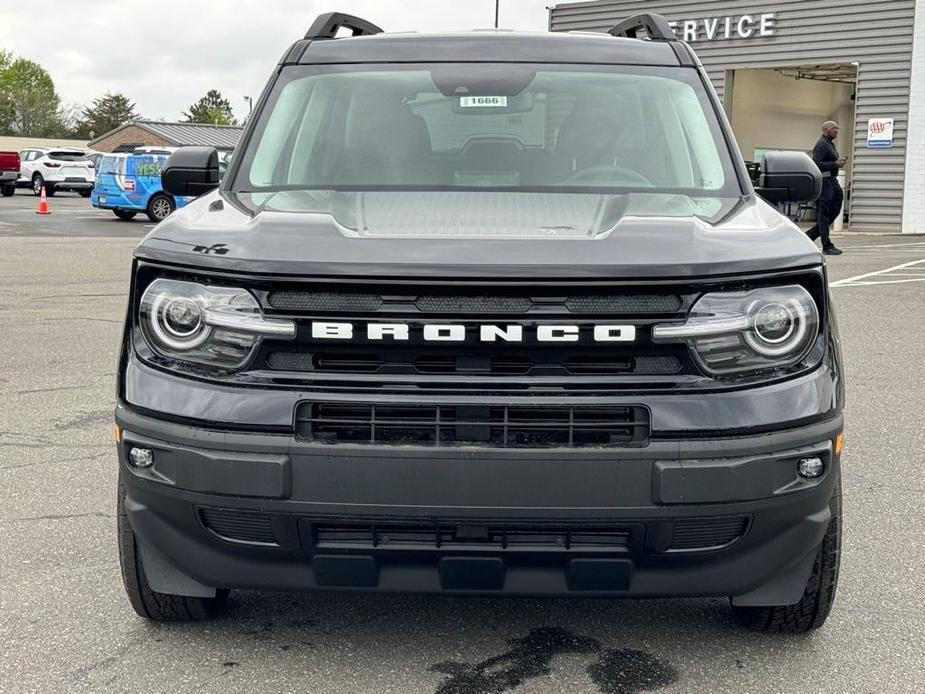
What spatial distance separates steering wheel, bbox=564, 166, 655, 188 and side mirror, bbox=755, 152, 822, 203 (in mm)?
521

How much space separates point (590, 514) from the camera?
2777 millimetres

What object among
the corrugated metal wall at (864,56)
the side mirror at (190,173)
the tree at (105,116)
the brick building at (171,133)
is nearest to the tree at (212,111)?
the tree at (105,116)

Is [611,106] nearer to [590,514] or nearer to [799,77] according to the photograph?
[590,514]

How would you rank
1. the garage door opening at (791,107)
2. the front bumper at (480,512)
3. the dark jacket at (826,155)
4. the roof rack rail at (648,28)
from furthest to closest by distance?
1. the garage door opening at (791,107)
2. the dark jacket at (826,155)
3. the roof rack rail at (648,28)
4. the front bumper at (480,512)

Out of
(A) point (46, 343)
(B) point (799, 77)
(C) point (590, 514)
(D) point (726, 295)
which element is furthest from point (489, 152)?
(B) point (799, 77)

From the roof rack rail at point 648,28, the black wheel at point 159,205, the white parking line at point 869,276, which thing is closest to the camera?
the roof rack rail at point 648,28

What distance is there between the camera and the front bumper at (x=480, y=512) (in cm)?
276

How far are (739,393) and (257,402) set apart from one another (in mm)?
1117

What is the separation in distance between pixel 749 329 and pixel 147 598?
1788 mm

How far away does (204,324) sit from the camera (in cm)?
291

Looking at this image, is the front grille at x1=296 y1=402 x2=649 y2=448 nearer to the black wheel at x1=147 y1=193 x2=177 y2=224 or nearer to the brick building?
the black wheel at x1=147 y1=193 x2=177 y2=224

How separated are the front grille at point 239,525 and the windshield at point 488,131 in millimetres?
1250

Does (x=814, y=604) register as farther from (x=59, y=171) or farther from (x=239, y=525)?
(x=59, y=171)

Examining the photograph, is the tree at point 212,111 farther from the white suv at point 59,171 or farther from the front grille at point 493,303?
the front grille at point 493,303
